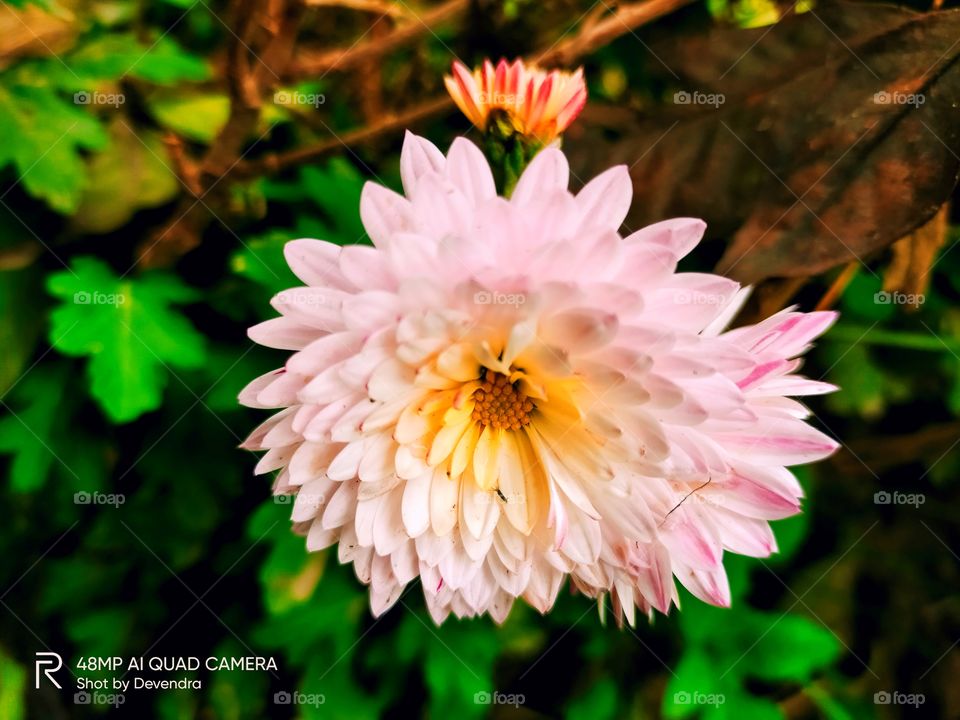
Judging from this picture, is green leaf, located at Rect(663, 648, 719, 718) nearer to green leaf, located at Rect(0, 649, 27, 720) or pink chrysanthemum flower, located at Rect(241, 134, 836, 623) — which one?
pink chrysanthemum flower, located at Rect(241, 134, 836, 623)

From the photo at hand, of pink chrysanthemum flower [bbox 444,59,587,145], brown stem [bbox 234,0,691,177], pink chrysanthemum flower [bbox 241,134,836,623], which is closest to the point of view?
pink chrysanthemum flower [bbox 241,134,836,623]

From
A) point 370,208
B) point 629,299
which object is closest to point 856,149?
point 629,299

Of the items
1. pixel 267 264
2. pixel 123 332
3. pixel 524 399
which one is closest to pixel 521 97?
pixel 524 399

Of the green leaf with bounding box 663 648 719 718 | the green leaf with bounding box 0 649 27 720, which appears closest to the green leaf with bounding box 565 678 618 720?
the green leaf with bounding box 663 648 719 718

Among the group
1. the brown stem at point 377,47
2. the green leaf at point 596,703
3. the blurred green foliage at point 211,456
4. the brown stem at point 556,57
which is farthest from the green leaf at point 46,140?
the green leaf at point 596,703

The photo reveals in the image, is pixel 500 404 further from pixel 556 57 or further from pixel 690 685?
pixel 690 685

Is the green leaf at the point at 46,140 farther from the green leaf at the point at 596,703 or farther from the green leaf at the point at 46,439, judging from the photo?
the green leaf at the point at 596,703

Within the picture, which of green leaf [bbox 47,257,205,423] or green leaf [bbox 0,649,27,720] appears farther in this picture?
green leaf [bbox 0,649,27,720]
